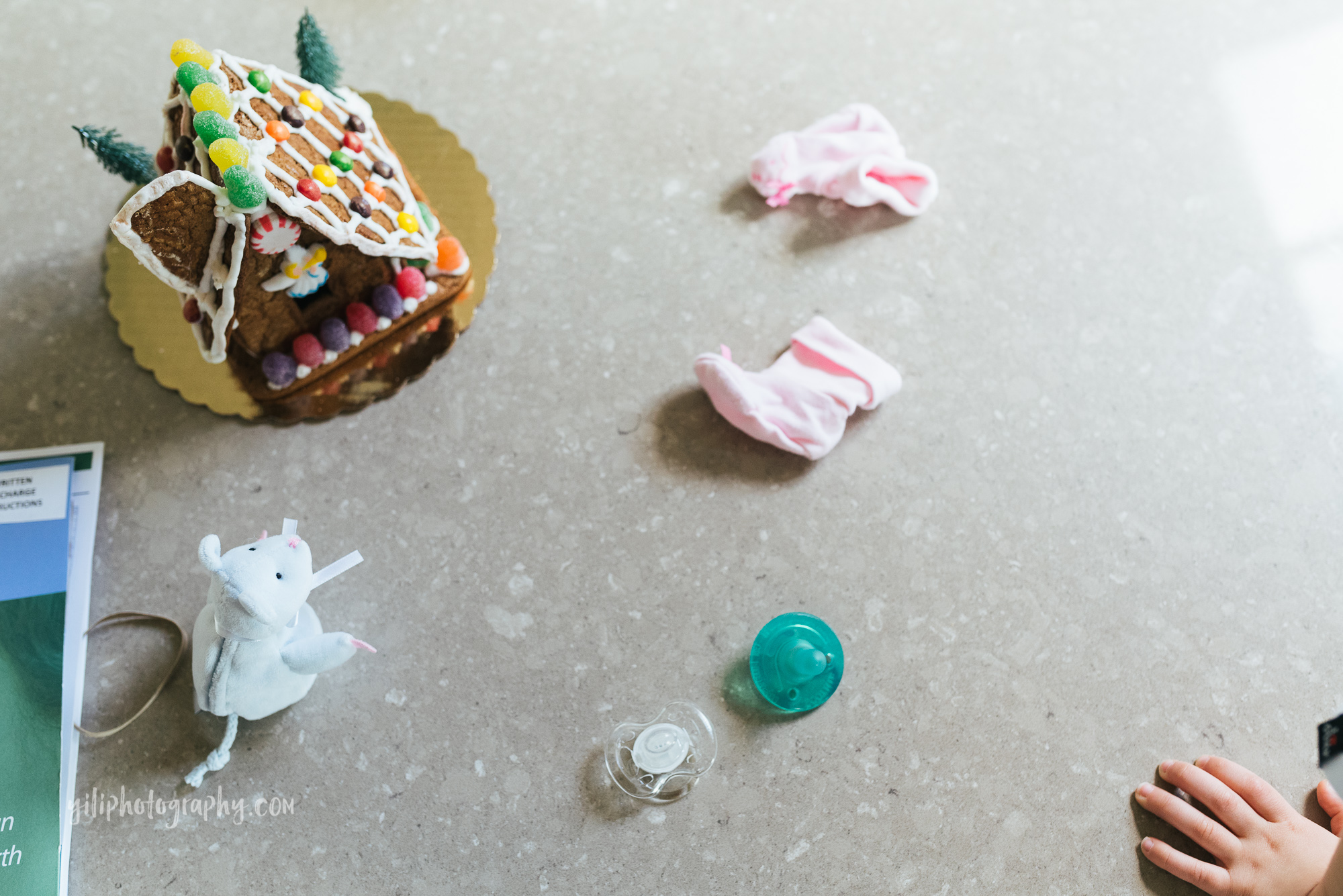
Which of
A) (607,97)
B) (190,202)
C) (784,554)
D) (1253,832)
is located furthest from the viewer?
(607,97)

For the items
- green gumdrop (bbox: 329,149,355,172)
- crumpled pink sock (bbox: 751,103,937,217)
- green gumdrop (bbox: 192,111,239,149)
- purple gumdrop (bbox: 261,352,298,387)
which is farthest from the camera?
crumpled pink sock (bbox: 751,103,937,217)

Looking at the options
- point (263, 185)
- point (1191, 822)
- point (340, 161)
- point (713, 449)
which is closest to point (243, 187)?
point (263, 185)

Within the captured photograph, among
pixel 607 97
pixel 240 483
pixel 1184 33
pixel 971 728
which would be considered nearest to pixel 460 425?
pixel 240 483

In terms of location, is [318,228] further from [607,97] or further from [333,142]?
[607,97]

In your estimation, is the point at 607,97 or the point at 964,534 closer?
the point at 964,534

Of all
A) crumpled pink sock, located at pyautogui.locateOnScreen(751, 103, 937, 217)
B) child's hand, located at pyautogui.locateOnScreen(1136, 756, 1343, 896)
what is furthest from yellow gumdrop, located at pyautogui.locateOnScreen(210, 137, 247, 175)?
child's hand, located at pyautogui.locateOnScreen(1136, 756, 1343, 896)

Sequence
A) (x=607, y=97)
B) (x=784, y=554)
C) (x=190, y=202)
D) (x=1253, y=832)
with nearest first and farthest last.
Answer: (x=190, y=202), (x=1253, y=832), (x=784, y=554), (x=607, y=97)

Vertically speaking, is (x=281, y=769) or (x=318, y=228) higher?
(x=318, y=228)

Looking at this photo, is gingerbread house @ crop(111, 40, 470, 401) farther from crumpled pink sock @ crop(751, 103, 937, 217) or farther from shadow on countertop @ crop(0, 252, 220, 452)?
crumpled pink sock @ crop(751, 103, 937, 217)
